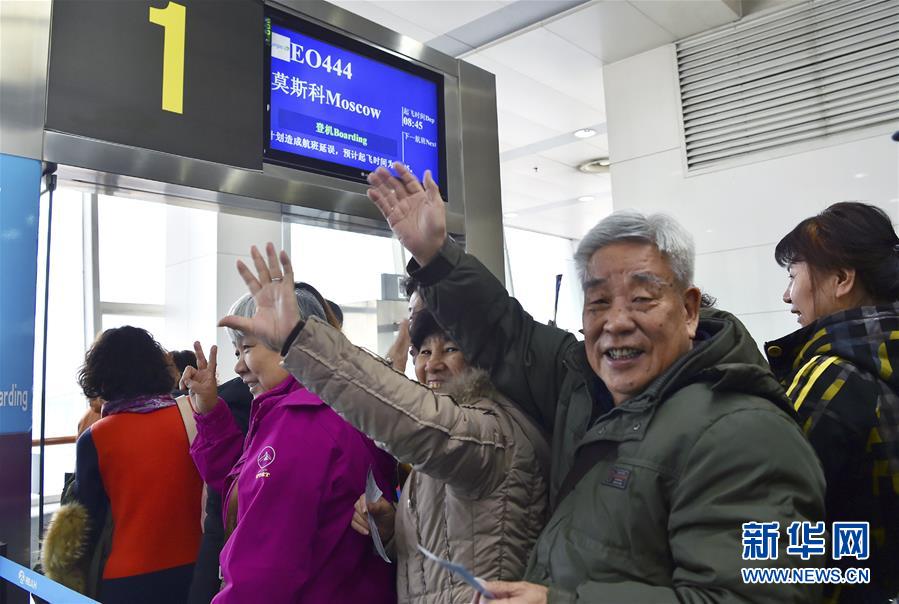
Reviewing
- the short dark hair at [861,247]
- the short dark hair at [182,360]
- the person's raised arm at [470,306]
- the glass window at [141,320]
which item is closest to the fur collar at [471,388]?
the person's raised arm at [470,306]

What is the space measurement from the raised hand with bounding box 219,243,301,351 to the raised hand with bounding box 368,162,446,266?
27 cm

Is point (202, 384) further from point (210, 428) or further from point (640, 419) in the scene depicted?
point (640, 419)

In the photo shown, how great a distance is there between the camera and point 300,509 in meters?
1.40

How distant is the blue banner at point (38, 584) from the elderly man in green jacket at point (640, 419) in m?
0.71

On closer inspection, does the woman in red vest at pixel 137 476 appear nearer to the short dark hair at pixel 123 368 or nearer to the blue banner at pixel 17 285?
the short dark hair at pixel 123 368

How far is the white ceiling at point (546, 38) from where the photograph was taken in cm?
404

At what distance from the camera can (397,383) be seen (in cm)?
120

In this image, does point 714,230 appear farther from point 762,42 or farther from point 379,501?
point 379,501

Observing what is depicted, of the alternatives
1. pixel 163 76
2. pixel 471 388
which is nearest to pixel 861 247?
pixel 471 388

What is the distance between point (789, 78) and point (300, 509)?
3887 mm

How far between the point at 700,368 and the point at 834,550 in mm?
434

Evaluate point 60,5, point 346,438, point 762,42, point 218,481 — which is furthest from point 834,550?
point 762,42

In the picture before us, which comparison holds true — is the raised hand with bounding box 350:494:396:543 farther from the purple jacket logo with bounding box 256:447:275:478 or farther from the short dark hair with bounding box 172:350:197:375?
the short dark hair with bounding box 172:350:197:375

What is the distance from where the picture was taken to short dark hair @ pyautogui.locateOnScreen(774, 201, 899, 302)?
160 centimetres
